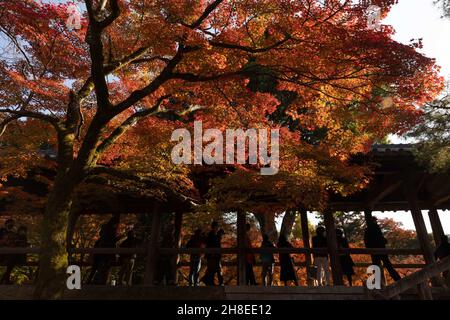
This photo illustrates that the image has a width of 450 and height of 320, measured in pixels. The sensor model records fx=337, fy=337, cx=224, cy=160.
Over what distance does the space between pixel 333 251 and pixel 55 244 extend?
6927 mm

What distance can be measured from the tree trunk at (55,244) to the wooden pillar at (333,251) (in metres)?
6.66

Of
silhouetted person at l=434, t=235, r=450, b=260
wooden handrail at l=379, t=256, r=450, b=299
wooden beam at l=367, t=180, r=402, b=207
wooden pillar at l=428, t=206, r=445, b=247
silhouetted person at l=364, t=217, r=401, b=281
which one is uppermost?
wooden beam at l=367, t=180, r=402, b=207

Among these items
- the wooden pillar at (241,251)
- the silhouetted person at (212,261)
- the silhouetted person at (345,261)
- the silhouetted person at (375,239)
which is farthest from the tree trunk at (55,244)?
the silhouetted person at (375,239)

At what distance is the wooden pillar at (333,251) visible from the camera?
913 cm

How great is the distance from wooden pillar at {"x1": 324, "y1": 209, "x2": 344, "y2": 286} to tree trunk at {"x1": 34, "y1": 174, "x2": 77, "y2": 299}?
21.9 feet

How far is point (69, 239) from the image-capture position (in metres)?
10.3

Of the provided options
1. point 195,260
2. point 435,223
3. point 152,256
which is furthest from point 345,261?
point 152,256

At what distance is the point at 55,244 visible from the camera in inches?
252

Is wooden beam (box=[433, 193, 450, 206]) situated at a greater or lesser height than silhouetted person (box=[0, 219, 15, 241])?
greater

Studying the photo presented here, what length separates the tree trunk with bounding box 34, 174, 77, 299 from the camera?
20.0 feet

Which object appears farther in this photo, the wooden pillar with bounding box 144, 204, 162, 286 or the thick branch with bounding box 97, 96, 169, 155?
the wooden pillar with bounding box 144, 204, 162, 286

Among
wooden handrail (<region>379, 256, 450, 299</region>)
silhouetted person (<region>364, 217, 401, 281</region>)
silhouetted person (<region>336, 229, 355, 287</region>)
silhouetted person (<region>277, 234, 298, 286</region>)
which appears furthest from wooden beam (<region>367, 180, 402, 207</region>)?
wooden handrail (<region>379, 256, 450, 299</region>)

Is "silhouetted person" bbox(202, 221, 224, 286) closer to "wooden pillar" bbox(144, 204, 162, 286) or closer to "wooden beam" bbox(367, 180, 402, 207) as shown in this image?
"wooden pillar" bbox(144, 204, 162, 286)
